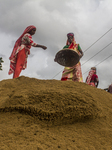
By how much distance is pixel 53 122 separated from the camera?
172cm

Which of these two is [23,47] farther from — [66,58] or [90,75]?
[90,75]

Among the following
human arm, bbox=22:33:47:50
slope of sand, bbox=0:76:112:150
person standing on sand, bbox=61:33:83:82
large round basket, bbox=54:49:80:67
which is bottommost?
slope of sand, bbox=0:76:112:150

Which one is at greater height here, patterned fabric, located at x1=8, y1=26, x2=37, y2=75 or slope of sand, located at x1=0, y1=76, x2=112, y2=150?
patterned fabric, located at x1=8, y1=26, x2=37, y2=75

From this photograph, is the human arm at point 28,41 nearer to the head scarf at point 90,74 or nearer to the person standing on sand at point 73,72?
the person standing on sand at point 73,72

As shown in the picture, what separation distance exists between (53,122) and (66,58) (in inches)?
99.3

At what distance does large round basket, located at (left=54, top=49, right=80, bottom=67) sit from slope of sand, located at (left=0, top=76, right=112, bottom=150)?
190 centimetres

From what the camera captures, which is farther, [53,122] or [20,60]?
[20,60]

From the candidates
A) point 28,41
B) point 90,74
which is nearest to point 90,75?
point 90,74

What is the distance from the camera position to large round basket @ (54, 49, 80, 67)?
3841mm

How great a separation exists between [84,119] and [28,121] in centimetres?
70

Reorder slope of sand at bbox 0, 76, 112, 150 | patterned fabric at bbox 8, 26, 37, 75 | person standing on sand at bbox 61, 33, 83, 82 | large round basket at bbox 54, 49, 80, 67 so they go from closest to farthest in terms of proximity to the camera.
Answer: slope of sand at bbox 0, 76, 112, 150
large round basket at bbox 54, 49, 80, 67
patterned fabric at bbox 8, 26, 37, 75
person standing on sand at bbox 61, 33, 83, 82

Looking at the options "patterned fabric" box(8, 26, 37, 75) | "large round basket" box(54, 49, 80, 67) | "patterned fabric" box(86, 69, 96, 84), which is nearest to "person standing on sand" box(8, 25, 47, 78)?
"patterned fabric" box(8, 26, 37, 75)

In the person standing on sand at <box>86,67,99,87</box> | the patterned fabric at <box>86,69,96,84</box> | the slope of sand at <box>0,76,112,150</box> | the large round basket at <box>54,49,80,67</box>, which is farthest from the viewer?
the patterned fabric at <box>86,69,96,84</box>

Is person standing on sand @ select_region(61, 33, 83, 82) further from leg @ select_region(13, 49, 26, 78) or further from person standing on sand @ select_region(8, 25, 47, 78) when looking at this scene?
leg @ select_region(13, 49, 26, 78)
